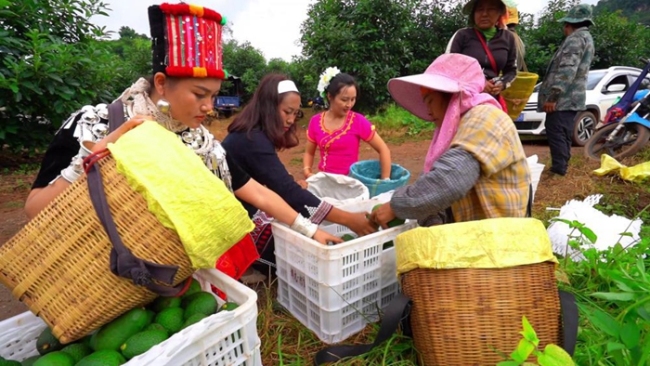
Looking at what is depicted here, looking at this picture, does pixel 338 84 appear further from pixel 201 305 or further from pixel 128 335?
pixel 128 335

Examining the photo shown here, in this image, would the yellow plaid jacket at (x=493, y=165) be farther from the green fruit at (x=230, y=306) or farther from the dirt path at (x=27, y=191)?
the dirt path at (x=27, y=191)

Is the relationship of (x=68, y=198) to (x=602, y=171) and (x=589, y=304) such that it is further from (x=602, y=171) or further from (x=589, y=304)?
(x=602, y=171)

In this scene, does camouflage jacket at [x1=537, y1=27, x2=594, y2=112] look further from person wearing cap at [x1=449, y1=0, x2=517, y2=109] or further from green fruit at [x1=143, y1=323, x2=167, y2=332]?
green fruit at [x1=143, y1=323, x2=167, y2=332]

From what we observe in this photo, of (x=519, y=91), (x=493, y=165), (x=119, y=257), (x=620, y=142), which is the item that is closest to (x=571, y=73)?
(x=519, y=91)

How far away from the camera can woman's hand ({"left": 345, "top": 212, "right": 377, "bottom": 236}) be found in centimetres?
203

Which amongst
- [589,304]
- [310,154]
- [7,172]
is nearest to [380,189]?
[310,154]

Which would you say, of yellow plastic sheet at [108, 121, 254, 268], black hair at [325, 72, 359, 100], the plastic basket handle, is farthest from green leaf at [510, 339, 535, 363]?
black hair at [325, 72, 359, 100]

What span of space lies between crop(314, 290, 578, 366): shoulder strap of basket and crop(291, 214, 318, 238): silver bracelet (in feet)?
1.73

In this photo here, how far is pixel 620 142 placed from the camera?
5391 millimetres

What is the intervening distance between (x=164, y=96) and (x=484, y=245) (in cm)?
134

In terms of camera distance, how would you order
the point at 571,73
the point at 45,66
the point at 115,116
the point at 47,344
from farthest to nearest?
the point at 571,73 → the point at 45,66 → the point at 115,116 → the point at 47,344

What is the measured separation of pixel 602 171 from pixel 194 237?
16.4ft

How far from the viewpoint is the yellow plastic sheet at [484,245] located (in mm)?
1359

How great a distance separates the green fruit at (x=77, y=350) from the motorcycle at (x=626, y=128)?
6246mm
